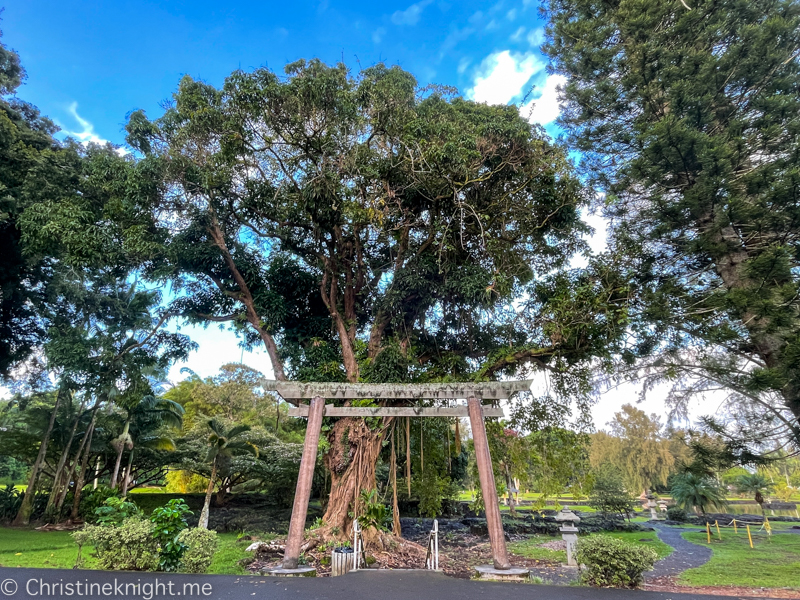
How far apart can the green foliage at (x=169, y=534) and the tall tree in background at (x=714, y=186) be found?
26.9 ft

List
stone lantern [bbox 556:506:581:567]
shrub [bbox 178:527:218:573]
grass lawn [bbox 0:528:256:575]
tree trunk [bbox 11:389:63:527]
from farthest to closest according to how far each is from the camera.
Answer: tree trunk [bbox 11:389:63:527] → stone lantern [bbox 556:506:581:567] → grass lawn [bbox 0:528:256:575] → shrub [bbox 178:527:218:573]

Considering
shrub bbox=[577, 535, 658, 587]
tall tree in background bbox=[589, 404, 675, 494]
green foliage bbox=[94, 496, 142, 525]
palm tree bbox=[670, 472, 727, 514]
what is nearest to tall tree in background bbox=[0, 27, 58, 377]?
green foliage bbox=[94, 496, 142, 525]

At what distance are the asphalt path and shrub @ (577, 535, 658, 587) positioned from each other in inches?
11.8

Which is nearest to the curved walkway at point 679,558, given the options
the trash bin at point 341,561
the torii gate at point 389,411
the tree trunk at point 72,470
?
the torii gate at point 389,411

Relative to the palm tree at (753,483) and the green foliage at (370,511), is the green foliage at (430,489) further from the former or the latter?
the palm tree at (753,483)

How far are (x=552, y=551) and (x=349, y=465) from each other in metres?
7.42

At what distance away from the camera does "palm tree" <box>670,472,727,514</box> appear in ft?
64.7

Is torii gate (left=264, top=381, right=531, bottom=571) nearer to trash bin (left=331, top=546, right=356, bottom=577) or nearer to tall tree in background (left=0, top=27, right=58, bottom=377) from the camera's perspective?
trash bin (left=331, top=546, right=356, bottom=577)

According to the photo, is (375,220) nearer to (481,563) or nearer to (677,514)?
(481,563)

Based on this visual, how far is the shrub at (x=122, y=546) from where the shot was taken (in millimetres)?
5352

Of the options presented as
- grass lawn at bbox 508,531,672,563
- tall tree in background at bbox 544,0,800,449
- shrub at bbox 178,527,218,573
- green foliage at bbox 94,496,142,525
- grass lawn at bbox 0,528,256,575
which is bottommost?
grass lawn at bbox 508,531,672,563

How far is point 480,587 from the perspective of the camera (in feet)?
16.8

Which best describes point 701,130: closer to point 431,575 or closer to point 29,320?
point 431,575

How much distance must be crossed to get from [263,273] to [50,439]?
12.7 metres
